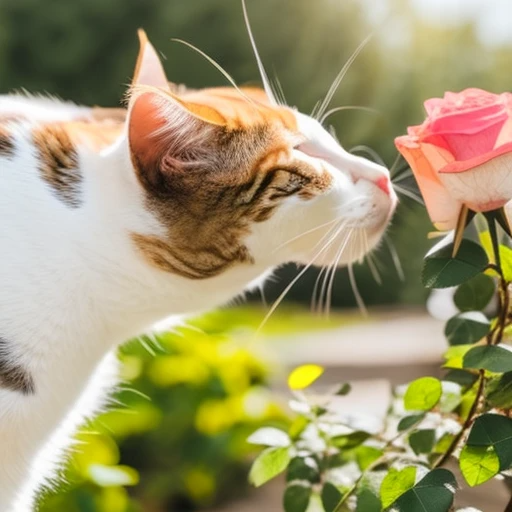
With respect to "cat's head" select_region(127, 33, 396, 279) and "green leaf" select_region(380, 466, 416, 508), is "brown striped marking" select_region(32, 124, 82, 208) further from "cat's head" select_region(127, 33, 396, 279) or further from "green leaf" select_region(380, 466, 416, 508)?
"green leaf" select_region(380, 466, 416, 508)

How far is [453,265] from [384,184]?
0.66 ft

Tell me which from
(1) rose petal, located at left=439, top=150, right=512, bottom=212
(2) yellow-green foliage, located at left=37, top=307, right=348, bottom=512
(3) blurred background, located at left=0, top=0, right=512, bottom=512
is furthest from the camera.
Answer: (3) blurred background, located at left=0, top=0, right=512, bottom=512

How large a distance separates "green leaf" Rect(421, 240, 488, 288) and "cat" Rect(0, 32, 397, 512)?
0.53ft

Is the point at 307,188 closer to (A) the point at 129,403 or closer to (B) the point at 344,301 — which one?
(A) the point at 129,403

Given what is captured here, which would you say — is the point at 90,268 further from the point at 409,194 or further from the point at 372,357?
the point at 372,357

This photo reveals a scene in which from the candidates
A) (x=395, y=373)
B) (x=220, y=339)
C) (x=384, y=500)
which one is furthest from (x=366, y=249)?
(x=395, y=373)

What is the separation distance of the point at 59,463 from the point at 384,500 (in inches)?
16.3

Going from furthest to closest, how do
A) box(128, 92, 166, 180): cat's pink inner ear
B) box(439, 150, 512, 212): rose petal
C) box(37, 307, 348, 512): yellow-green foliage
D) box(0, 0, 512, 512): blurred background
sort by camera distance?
box(0, 0, 512, 512): blurred background
box(37, 307, 348, 512): yellow-green foliage
box(128, 92, 166, 180): cat's pink inner ear
box(439, 150, 512, 212): rose petal

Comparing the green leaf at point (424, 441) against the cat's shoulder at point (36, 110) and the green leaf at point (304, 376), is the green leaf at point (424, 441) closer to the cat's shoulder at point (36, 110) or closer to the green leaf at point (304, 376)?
the green leaf at point (304, 376)

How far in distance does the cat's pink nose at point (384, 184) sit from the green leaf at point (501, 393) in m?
0.22

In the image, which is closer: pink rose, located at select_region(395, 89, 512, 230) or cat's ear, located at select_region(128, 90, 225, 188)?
pink rose, located at select_region(395, 89, 512, 230)

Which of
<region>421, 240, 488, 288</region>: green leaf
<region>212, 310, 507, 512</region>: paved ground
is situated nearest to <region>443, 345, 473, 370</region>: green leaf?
<region>421, 240, 488, 288</region>: green leaf

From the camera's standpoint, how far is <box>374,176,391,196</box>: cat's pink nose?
721mm

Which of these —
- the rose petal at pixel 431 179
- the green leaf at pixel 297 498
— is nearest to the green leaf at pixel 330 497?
the green leaf at pixel 297 498
